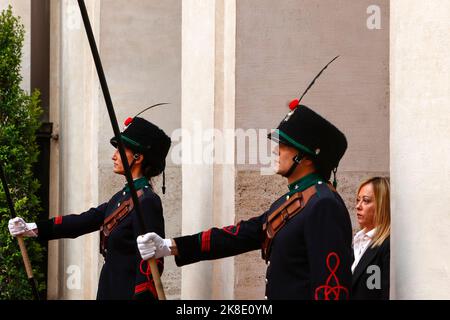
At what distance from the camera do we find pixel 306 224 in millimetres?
4375

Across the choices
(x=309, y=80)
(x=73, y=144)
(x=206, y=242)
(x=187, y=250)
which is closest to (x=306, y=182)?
(x=206, y=242)

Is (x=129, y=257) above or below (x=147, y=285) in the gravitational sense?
above

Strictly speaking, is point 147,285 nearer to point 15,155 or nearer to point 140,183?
point 140,183

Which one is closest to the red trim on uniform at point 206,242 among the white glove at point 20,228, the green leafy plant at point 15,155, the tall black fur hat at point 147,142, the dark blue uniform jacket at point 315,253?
the dark blue uniform jacket at point 315,253

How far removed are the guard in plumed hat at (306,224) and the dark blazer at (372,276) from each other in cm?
66

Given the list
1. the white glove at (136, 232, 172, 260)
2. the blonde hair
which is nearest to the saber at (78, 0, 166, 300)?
the white glove at (136, 232, 172, 260)

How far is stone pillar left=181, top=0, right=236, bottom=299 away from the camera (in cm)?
663

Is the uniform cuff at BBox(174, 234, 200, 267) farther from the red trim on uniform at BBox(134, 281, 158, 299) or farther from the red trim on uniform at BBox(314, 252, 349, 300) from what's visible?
the red trim on uniform at BBox(314, 252, 349, 300)

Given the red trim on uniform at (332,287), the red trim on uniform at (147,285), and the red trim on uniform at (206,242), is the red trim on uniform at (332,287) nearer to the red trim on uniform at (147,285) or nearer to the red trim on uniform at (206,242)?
the red trim on uniform at (206,242)

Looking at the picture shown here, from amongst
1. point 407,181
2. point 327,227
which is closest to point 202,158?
point 327,227

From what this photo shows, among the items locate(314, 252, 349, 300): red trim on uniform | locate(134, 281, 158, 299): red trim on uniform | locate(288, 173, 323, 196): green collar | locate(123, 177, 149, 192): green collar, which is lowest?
locate(134, 281, 158, 299): red trim on uniform

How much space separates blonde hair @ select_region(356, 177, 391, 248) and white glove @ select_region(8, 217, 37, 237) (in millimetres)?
2461

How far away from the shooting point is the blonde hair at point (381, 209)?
5.44 m

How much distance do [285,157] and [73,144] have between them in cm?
809
